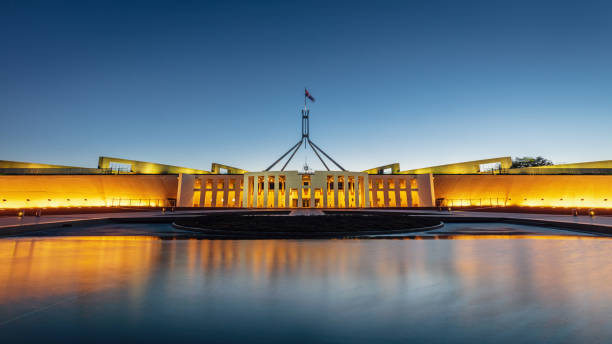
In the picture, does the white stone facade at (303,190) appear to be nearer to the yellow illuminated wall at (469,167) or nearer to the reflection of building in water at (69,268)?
the yellow illuminated wall at (469,167)

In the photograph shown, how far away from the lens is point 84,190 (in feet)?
146

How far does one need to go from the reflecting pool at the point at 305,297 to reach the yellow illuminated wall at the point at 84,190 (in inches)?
1646

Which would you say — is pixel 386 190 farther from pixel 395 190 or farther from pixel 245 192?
pixel 245 192

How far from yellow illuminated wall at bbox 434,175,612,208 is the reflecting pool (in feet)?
140

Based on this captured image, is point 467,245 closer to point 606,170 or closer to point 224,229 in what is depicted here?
point 224,229

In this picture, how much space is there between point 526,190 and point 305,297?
173 feet

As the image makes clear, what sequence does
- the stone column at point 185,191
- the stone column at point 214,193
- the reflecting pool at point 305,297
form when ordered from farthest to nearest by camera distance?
the stone column at point 214,193
the stone column at point 185,191
the reflecting pool at point 305,297

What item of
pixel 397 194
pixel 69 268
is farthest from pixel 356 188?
pixel 69 268

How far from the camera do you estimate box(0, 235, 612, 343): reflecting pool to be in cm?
333

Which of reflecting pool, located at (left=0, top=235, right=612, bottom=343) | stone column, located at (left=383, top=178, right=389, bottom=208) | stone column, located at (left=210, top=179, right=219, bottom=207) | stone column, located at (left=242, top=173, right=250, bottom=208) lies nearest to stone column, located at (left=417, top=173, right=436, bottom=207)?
stone column, located at (left=383, top=178, right=389, bottom=208)

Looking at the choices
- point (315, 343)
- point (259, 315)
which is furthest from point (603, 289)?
point (259, 315)

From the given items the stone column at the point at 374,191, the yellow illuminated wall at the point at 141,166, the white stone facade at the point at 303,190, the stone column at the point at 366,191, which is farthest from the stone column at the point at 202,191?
the stone column at the point at 374,191

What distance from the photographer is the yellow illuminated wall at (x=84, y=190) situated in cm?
4081

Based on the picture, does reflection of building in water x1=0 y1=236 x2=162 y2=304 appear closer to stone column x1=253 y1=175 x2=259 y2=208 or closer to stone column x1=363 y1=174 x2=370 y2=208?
stone column x1=253 y1=175 x2=259 y2=208
